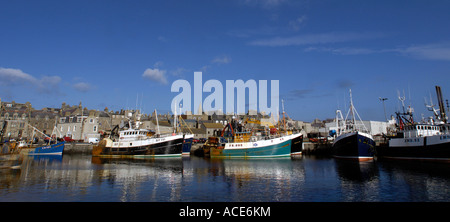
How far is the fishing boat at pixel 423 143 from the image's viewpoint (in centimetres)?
3721

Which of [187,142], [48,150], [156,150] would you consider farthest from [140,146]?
[48,150]

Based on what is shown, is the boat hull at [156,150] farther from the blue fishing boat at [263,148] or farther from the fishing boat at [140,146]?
the blue fishing boat at [263,148]

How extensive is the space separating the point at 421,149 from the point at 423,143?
1068mm

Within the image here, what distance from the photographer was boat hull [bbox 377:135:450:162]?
121 feet

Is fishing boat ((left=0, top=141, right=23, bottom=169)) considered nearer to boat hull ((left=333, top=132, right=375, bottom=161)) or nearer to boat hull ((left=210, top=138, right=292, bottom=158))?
boat hull ((left=210, top=138, right=292, bottom=158))

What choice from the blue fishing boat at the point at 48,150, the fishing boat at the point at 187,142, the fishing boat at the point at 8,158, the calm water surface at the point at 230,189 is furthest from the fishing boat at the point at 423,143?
the blue fishing boat at the point at 48,150

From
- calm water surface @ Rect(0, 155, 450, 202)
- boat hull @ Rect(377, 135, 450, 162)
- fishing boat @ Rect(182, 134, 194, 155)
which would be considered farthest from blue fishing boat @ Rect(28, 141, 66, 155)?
boat hull @ Rect(377, 135, 450, 162)

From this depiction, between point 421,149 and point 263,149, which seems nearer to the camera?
point 421,149

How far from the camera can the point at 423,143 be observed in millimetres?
39906

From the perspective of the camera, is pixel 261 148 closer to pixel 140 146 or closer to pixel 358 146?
pixel 358 146
